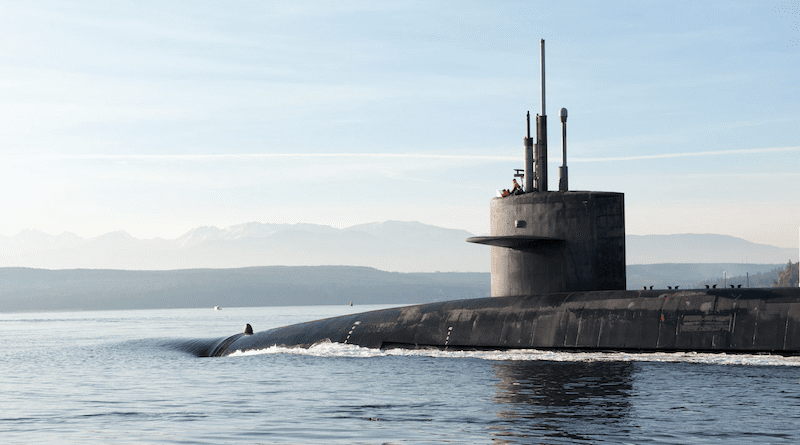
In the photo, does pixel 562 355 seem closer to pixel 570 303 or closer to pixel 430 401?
pixel 570 303

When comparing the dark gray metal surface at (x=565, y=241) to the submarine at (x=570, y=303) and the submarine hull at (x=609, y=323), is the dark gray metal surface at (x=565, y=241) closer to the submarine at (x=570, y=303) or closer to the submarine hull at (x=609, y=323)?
the submarine at (x=570, y=303)

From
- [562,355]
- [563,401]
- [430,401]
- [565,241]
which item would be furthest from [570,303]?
[430,401]

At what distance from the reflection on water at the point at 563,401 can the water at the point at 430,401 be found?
0.09 feet

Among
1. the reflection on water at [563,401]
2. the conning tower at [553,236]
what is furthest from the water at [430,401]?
the conning tower at [553,236]

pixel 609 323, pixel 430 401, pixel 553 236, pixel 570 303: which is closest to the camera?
pixel 430 401

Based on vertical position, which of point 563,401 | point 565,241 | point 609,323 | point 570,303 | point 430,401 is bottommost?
point 430,401

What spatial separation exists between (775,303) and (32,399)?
16.5 metres

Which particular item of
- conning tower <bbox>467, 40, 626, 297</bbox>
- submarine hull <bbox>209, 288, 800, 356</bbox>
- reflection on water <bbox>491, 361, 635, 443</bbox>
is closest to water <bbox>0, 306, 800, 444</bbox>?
reflection on water <bbox>491, 361, 635, 443</bbox>

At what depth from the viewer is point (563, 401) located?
13938mm

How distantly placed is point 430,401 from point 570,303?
5.93 m

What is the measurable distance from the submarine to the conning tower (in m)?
0.02

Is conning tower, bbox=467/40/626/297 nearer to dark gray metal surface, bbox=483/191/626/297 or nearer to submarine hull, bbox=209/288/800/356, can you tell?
dark gray metal surface, bbox=483/191/626/297

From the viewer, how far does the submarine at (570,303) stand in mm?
17172

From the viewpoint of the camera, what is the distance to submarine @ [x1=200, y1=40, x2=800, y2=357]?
17172 mm
